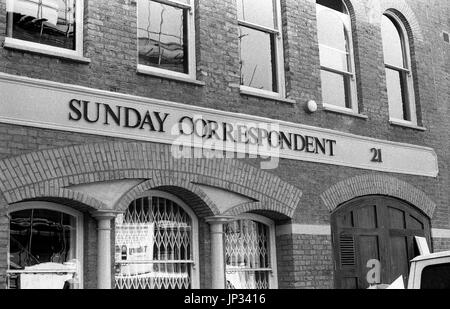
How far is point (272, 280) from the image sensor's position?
10359 mm

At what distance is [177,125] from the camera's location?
9.25 metres

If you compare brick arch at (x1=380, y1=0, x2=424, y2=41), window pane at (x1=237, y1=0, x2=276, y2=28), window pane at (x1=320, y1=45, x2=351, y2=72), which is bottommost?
window pane at (x1=320, y1=45, x2=351, y2=72)

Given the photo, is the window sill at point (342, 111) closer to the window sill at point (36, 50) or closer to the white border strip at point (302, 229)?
the white border strip at point (302, 229)

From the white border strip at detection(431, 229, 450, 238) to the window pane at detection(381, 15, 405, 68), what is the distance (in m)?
3.36

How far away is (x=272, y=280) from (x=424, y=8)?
275 inches

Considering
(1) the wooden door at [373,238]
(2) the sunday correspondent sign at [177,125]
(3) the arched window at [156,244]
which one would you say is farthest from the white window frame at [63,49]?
(1) the wooden door at [373,238]

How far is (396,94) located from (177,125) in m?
5.72

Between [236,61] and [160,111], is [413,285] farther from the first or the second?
[236,61]

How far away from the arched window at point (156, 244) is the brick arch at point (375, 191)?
8.64 feet

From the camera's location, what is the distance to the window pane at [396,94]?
13.0 meters

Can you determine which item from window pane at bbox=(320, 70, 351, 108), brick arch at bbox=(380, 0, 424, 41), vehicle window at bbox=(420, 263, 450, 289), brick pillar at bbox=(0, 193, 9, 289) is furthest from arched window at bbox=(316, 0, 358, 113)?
vehicle window at bbox=(420, 263, 450, 289)

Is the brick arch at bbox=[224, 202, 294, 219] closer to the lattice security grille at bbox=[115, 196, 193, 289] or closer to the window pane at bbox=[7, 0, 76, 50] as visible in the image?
the lattice security grille at bbox=[115, 196, 193, 289]

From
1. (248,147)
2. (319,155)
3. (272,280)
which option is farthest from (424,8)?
(272,280)

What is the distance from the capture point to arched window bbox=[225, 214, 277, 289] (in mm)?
9953
